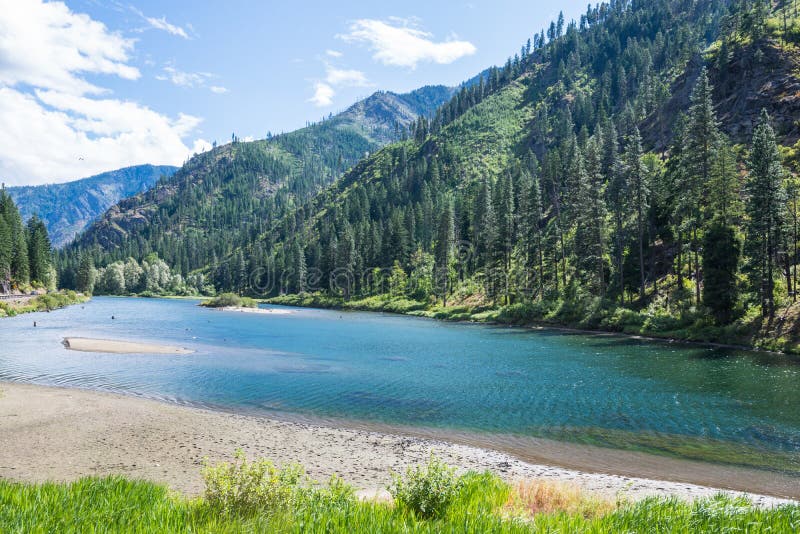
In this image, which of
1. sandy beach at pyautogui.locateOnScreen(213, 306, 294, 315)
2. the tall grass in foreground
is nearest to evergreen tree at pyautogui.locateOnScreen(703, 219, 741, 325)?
→ the tall grass in foreground

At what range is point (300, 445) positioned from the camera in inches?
782

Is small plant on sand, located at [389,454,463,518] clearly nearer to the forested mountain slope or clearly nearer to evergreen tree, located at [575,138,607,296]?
the forested mountain slope

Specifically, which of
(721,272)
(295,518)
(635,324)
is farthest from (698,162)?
(295,518)

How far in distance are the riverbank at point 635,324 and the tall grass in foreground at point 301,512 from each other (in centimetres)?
4671

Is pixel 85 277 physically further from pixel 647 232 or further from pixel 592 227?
pixel 647 232

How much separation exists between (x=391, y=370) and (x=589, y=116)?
575 ft

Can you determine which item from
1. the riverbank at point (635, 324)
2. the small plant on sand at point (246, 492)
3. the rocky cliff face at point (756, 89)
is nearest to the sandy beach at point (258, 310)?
the riverbank at point (635, 324)

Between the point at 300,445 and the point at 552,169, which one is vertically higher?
the point at 552,169

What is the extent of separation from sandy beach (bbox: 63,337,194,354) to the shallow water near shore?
1910mm

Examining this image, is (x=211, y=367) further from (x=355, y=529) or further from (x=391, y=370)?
(x=355, y=529)

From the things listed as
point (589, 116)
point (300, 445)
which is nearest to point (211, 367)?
point (300, 445)

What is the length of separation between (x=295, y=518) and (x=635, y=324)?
61.9 m

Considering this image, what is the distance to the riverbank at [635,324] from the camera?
146ft

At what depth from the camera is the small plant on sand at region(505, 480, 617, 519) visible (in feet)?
32.2
